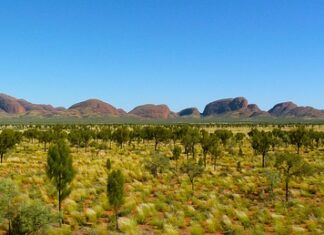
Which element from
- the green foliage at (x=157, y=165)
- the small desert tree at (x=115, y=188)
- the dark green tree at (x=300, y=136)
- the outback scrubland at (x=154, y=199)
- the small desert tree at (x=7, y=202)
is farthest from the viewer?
the dark green tree at (x=300, y=136)

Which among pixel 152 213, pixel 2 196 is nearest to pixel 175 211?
pixel 152 213

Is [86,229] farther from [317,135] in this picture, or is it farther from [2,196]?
[317,135]

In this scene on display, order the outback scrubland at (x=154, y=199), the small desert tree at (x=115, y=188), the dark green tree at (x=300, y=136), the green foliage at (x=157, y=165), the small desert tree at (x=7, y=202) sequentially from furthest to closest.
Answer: the dark green tree at (x=300, y=136) < the green foliage at (x=157, y=165) < the small desert tree at (x=115, y=188) < the outback scrubland at (x=154, y=199) < the small desert tree at (x=7, y=202)

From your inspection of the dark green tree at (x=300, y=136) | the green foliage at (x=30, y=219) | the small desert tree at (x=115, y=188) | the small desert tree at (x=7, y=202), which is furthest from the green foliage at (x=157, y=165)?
the dark green tree at (x=300, y=136)

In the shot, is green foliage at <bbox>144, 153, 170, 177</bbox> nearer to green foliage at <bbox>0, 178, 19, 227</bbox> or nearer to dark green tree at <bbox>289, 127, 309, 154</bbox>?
green foliage at <bbox>0, 178, 19, 227</bbox>

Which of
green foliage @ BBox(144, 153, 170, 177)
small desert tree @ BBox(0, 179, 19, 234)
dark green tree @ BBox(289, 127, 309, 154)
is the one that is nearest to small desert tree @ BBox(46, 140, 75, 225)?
small desert tree @ BBox(0, 179, 19, 234)

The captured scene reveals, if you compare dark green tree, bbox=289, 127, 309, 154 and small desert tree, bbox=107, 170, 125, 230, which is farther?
dark green tree, bbox=289, 127, 309, 154

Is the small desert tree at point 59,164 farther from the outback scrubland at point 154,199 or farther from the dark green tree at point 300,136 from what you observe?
the dark green tree at point 300,136

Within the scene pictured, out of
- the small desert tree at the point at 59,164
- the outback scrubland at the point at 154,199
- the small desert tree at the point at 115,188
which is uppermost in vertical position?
the small desert tree at the point at 59,164

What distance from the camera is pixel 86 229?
22938 millimetres

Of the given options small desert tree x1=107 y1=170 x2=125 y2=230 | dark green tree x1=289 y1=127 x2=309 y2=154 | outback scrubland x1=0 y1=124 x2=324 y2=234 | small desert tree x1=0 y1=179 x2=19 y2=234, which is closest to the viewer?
small desert tree x1=0 y1=179 x2=19 y2=234

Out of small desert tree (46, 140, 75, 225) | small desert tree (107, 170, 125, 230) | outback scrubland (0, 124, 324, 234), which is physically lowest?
outback scrubland (0, 124, 324, 234)

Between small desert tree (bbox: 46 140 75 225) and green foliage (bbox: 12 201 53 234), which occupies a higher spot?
small desert tree (bbox: 46 140 75 225)

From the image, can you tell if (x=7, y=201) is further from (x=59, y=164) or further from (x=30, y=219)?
(x=59, y=164)
